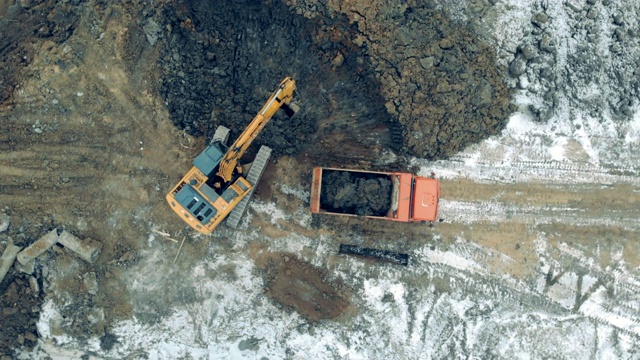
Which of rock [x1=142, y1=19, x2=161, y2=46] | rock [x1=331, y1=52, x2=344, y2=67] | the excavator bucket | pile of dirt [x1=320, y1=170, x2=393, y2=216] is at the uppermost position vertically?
rock [x1=142, y1=19, x2=161, y2=46]

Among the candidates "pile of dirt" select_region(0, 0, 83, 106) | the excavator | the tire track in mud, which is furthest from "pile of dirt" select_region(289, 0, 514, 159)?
"pile of dirt" select_region(0, 0, 83, 106)

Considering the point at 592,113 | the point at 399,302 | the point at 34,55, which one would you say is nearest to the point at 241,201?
the point at 399,302

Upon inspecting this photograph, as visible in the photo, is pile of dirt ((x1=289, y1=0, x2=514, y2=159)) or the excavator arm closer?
the excavator arm

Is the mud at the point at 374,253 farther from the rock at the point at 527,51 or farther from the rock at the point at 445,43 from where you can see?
the rock at the point at 527,51

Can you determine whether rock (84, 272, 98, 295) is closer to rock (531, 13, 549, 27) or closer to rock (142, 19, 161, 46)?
rock (142, 19, 161, 46)

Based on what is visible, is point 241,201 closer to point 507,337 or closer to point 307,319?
point 307,319
